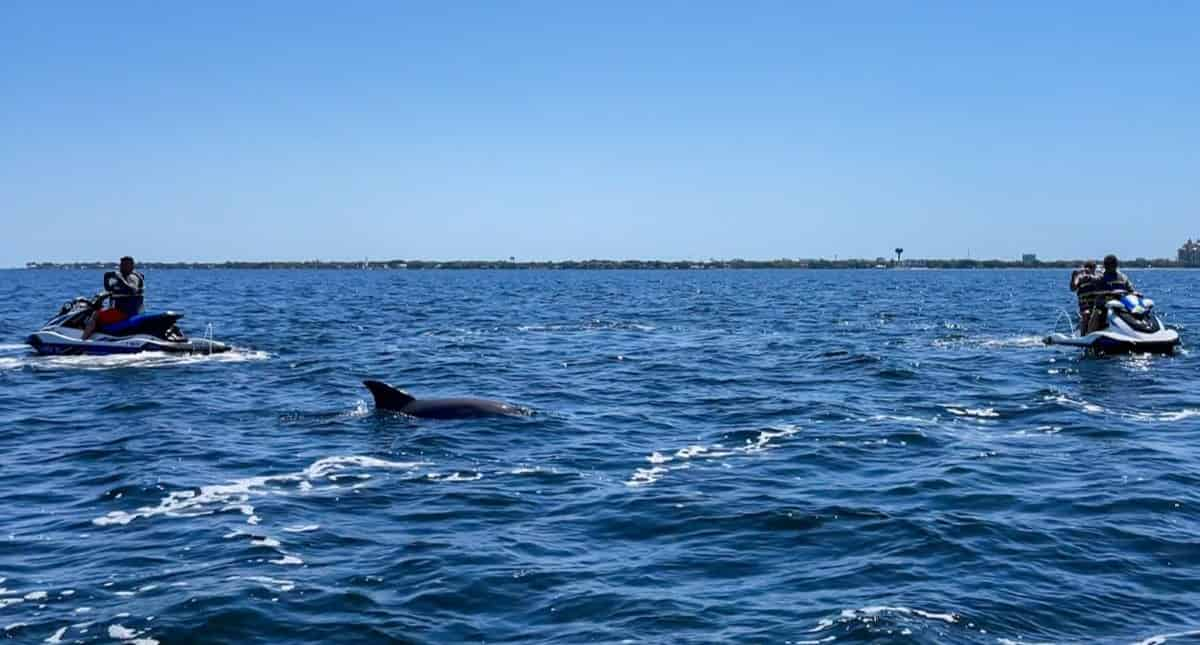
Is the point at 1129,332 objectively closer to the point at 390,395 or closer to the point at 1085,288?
the point at 1085,288

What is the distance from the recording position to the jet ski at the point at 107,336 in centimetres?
3369

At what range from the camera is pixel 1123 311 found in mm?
33344

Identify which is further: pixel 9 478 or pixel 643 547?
pixel 9 478

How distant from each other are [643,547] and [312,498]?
5.12m

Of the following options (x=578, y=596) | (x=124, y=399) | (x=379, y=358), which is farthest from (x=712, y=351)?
(x=578, y=596)

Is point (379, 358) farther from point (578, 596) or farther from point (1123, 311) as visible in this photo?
point (578, 596)

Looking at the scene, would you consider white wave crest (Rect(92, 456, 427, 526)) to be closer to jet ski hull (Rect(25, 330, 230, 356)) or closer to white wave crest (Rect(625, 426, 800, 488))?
white wave crest (Rect(625, 426, 800, 488))

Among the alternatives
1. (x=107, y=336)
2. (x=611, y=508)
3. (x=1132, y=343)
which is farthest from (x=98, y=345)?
(x=1132, y=343)

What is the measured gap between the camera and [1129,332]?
109ft

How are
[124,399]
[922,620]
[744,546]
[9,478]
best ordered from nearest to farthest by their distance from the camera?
[922,620] < [744,546] < [9,478] < [124,399]

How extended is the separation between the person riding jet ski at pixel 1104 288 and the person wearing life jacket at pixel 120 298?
97.9 ft

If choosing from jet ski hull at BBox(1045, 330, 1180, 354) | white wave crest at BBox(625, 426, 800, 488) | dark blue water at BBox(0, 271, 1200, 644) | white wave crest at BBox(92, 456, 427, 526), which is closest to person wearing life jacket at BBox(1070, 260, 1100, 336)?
jet ski hull at BBox(1045, 330, 1180, 354)

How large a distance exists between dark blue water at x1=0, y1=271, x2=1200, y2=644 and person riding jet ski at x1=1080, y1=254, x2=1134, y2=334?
177 inches

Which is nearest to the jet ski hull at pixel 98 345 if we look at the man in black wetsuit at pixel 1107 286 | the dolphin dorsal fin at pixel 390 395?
the dolphin dorsal fin at pixel 390 395
